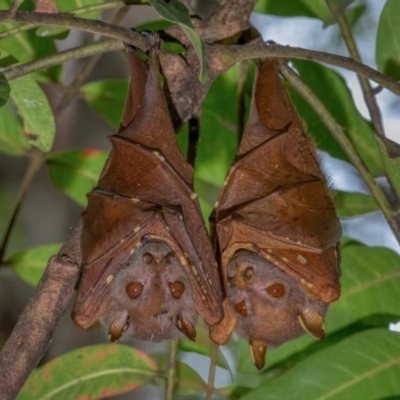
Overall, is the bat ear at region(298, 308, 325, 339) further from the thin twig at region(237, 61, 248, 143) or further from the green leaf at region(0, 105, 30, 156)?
the green leaf at region(0, 105, 30, 156)

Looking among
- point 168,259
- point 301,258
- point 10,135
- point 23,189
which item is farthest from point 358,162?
point 10,135

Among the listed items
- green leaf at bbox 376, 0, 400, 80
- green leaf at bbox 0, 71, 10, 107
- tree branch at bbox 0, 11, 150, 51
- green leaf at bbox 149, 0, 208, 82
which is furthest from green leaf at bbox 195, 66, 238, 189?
green leaf at bbox 0, 71, 10, 107

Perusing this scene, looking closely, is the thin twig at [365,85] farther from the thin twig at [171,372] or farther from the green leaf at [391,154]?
the thin twig at [171,372]

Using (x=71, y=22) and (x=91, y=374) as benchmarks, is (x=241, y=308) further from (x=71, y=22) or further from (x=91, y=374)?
(x=71, y=22)

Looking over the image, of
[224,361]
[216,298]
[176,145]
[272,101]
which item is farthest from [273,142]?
[224,361]

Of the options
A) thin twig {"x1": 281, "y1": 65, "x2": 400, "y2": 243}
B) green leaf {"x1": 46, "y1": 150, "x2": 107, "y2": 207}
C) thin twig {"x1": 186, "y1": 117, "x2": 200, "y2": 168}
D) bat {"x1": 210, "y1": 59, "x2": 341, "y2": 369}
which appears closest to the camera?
bat {"x1": 210, "y1": 59, "x2": 341, "y2": 369}

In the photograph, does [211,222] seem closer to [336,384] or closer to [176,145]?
[176,145]

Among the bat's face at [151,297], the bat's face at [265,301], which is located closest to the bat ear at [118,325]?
the bat's face at [151,297]
